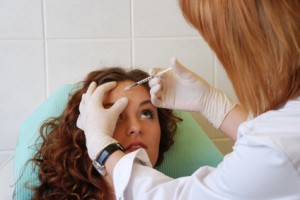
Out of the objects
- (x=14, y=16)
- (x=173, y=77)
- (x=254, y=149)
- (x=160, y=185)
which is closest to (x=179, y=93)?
(x=173, y=77)

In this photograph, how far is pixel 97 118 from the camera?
1.04 meters

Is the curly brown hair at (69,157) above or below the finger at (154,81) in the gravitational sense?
below

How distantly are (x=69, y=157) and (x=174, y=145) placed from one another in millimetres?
426

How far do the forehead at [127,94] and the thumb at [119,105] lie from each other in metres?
0.04

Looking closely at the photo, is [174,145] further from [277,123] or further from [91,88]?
[277,123]

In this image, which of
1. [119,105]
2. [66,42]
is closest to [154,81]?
[119,105]

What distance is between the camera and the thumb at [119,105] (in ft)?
3.55

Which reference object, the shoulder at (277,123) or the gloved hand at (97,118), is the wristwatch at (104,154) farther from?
the shoulder at (277,123)

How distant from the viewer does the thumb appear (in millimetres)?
1083

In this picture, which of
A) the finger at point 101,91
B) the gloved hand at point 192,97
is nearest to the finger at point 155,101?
the gloved hand at point 192,97

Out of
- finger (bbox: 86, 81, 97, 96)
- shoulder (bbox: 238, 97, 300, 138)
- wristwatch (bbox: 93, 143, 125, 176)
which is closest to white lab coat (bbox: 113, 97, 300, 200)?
shoulder (bbox: 238, 97, 300, 138)

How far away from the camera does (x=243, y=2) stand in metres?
0.71

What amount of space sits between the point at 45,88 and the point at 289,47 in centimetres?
102

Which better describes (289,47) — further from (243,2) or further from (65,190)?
(65,190)
